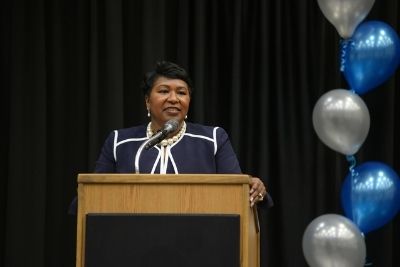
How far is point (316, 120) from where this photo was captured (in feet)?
9.56

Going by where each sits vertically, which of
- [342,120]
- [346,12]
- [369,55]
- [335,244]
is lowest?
[335,244]

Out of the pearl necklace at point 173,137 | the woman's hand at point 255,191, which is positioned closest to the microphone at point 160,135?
the woman's hand at point 255,191

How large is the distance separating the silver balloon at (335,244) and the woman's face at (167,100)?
0.77 metres

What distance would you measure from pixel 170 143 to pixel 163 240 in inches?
29.8

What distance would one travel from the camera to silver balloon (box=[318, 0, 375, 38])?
115 inches

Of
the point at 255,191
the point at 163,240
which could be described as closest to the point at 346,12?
the point at 255,191

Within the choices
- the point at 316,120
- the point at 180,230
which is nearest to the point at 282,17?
the point at 316,120

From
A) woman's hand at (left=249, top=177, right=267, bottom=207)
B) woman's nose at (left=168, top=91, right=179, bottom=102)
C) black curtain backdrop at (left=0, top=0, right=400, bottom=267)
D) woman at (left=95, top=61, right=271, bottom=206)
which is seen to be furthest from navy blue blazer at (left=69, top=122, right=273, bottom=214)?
black curtain backdrop at (left=0, top=0, right=400, bottom=267)

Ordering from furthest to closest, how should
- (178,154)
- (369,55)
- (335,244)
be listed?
(369,55) → (178,154) → (335,244)

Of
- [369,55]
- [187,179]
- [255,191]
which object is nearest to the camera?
[187,179]

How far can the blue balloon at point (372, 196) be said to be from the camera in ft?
9.52

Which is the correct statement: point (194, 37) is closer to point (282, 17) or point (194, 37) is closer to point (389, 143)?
point (282, 17)

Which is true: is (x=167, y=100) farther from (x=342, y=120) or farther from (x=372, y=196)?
(x=372, y=196)

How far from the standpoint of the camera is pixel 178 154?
2852 millimetres
